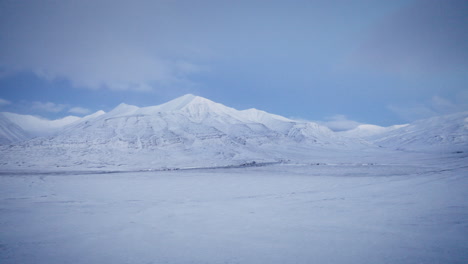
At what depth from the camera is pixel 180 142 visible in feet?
330

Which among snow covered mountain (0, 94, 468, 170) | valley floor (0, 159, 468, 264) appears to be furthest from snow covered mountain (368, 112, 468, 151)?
valley floor (0, 159, 468, 264)

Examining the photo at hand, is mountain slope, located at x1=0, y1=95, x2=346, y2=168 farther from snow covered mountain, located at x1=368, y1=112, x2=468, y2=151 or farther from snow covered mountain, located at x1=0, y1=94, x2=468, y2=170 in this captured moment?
snow covered mountain, located at x1=368, y1=112, x2=468, y2=151

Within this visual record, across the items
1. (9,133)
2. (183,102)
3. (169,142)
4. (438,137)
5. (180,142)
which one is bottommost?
(169,142)

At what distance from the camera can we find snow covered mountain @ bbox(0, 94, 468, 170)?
2945 inches

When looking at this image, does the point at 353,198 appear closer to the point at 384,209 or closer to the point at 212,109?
the point at 384,209

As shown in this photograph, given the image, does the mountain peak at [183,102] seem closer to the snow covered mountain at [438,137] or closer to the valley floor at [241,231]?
the snow covered mountain at [438,137]

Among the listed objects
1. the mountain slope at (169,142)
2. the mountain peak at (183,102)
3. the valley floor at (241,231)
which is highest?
the mountain peak at (183,102)

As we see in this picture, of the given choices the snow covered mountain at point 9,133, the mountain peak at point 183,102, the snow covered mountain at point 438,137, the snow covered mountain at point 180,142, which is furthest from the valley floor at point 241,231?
the snow covered mountain at point 9,133

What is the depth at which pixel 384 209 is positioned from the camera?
1218 centimetres

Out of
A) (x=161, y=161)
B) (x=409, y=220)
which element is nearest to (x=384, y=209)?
(x=409, y=220)

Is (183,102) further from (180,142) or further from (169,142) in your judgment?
(169,142)

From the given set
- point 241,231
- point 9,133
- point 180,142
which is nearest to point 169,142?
point 180,142

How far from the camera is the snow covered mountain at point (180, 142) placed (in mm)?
74812

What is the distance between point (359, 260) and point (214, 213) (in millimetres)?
6621
